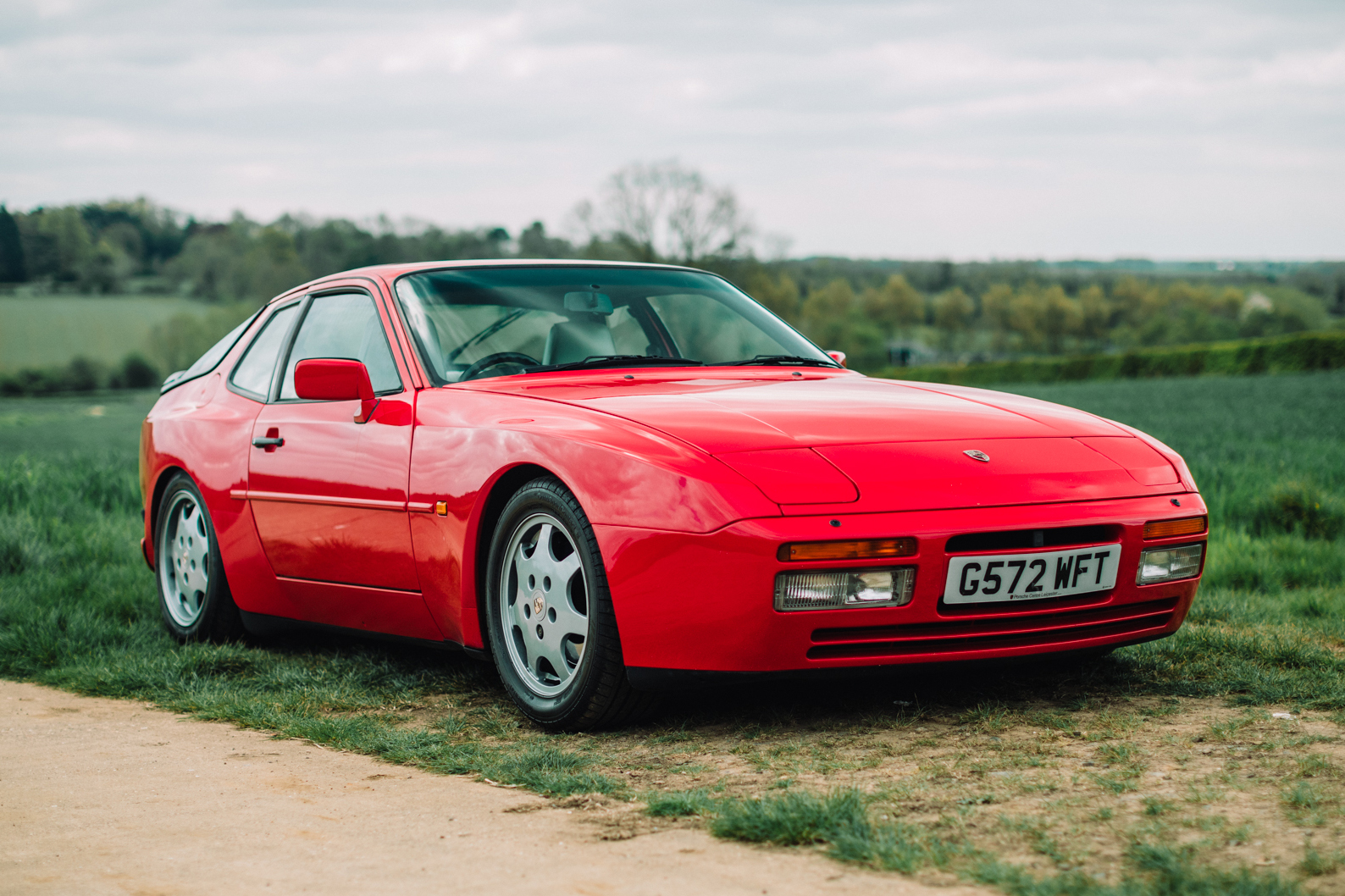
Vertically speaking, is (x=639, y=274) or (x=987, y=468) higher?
(x=639, y=274)

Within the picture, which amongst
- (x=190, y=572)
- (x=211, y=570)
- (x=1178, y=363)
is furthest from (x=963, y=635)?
(x=1178, y=363)

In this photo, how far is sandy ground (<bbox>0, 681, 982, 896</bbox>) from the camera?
2.49 m

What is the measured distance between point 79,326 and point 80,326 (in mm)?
188

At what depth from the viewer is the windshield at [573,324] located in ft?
15.3

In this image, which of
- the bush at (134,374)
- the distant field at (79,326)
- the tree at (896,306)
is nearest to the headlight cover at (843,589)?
the distant field at (79,326)

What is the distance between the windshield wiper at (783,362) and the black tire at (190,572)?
232 centimetres

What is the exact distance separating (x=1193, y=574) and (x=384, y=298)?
9.56 feet

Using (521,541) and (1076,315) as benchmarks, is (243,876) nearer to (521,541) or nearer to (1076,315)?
(521,541)

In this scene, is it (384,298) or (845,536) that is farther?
(384,298)

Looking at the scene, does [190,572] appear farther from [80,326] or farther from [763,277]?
[80,326]

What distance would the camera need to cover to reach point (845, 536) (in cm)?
334

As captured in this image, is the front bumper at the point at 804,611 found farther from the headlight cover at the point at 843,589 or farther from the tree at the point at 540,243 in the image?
the tree at the point at 540,243

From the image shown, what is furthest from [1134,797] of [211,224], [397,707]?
[211,224]

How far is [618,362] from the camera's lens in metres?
4.69
